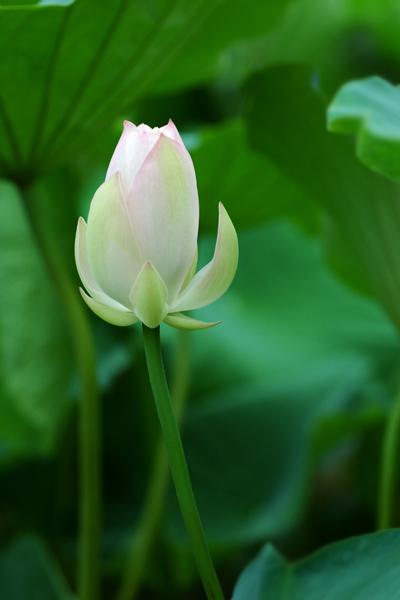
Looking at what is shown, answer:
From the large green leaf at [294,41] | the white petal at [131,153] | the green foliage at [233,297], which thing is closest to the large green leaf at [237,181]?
the green foliage at [233,297]

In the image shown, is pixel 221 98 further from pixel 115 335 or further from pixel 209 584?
pixel 209 584

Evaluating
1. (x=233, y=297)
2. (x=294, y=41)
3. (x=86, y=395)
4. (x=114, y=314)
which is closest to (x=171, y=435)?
(x=114, y=314)

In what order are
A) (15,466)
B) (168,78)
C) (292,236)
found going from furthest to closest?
(292,236) < (15,466) < (168,78)

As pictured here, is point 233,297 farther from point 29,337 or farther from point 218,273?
point 218,273

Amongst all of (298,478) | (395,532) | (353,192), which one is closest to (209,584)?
(395,532)

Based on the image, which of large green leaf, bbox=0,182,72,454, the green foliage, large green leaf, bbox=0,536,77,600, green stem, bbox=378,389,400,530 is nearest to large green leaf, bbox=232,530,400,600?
the green foliage

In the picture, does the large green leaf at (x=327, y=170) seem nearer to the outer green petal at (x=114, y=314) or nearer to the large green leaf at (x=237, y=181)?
the large green leaf at (x=237, y=181)

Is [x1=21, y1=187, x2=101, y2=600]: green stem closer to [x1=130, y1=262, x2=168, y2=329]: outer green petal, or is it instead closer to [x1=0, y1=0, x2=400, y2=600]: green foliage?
[x1=0, y1=0, x2=400, y2=600]: green foliage
